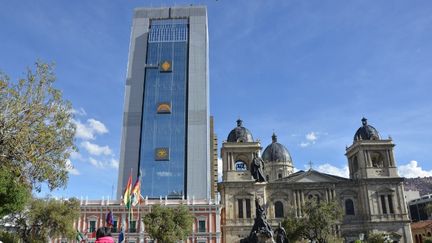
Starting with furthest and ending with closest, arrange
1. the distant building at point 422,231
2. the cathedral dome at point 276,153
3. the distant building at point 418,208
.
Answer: the distant building at point 418,208
the cathedral dome at point 276,153
the distant building at point 422,231

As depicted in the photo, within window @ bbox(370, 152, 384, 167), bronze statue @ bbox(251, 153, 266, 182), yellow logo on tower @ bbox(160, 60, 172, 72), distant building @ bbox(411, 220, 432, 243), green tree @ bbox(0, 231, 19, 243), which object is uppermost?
yellow logo on tower @ bbox(160, 60, 172, 72)

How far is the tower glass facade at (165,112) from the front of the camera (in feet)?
266

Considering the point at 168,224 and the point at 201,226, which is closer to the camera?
the point at 168,224

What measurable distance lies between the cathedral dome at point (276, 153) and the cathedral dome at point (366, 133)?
17.2 metres

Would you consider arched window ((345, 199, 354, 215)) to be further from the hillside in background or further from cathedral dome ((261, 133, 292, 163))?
the hillside in background

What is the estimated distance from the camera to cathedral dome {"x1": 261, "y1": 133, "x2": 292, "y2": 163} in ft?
266

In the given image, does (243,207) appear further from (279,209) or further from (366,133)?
(366,133)

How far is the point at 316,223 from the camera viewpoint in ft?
158

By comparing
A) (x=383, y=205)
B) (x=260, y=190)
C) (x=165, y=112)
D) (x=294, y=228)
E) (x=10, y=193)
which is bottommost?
(x=294, y=228)

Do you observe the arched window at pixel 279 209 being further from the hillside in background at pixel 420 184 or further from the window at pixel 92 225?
the hillside in background at pixel 420 184

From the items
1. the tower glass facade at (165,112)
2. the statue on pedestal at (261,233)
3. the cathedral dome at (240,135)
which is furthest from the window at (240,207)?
the statue on pedestal at (261,233)

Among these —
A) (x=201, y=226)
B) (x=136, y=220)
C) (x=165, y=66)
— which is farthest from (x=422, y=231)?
(x=165, y=66)

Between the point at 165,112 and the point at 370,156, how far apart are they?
1708 inches

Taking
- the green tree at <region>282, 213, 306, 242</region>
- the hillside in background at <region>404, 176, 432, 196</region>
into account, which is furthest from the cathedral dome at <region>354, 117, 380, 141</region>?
the hillside in background at <region>404, 176, 432, 196</region>
